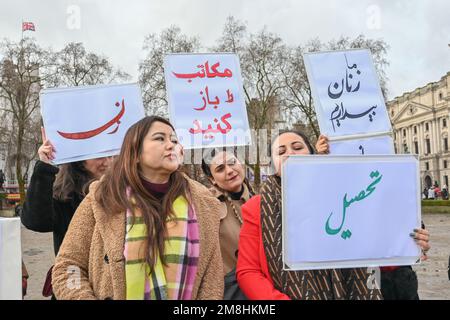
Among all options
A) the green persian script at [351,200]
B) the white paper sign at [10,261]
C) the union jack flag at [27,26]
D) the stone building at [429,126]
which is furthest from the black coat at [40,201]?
the stone building at [429,126]

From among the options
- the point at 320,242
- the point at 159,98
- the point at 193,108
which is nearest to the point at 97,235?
the point at 320,242

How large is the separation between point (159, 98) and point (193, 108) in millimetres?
25839

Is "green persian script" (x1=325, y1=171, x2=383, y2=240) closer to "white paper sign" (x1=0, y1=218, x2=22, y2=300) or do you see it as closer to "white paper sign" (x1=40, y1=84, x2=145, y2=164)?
"white paper sign" (x1=0, y1=218, x2=22, y2=300)

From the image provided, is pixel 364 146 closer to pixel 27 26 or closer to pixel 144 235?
pixel 144 235

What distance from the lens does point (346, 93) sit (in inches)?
122

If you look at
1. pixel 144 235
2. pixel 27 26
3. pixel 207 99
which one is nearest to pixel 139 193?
pixel 144 235

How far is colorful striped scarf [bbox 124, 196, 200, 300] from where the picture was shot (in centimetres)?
188

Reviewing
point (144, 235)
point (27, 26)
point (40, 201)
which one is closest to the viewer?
point (144, 235)

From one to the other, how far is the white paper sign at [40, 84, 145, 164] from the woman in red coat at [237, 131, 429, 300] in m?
1.25

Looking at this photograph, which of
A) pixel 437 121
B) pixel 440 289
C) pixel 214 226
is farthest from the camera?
pixel 437 121

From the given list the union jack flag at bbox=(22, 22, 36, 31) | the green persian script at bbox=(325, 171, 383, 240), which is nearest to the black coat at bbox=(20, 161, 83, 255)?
the green persian script at bbox=(325, 171, 383, 240)

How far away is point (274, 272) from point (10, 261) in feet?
3.66

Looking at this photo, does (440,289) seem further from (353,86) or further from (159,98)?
(159,98)

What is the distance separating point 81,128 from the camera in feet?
9.75
